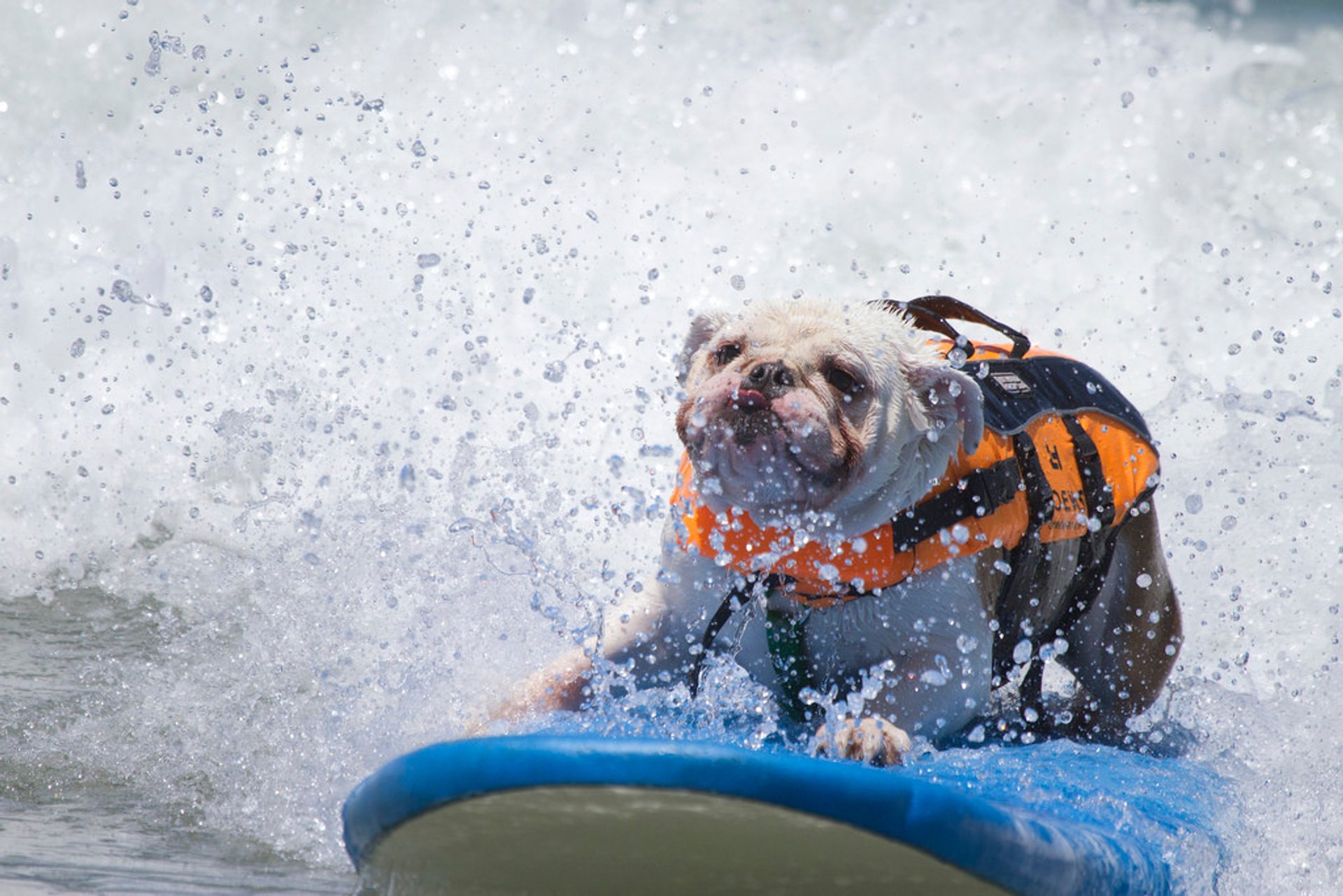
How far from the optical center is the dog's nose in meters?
2.72

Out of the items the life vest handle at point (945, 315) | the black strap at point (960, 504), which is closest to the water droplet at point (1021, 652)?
the black strap at point (960, 504)

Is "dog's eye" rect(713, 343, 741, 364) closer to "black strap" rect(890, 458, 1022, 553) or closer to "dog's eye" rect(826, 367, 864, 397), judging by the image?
"dog's eye" rect(826, 367, 864, 397)

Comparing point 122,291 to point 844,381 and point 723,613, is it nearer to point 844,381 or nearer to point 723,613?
point 723,613

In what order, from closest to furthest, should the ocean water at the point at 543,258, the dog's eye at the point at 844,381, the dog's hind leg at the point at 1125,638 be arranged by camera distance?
the dog's eye at the point at 844,381, the dog's hind leg at the point at 1125,638, the ocean water at the point at 543,258

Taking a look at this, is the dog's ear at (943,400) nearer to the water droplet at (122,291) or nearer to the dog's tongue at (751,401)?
the dog's tongue at (751,401)

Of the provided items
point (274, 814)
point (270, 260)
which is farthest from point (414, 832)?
point (270, 260)

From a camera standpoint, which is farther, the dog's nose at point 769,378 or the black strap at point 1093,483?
the black strap at point 1093,483

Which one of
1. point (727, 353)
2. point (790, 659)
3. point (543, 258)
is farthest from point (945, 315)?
point (543, 258)

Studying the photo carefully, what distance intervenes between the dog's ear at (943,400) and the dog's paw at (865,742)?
64 centimetres

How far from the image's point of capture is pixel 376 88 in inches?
300

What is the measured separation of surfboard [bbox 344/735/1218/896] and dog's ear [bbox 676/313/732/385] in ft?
4.28

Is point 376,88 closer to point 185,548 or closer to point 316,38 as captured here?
point 316,38

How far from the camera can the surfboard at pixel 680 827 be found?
1926 mm

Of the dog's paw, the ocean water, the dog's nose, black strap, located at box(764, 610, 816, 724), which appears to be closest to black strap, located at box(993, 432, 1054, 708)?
black strap, located at box(764, 610, 816, 724)
